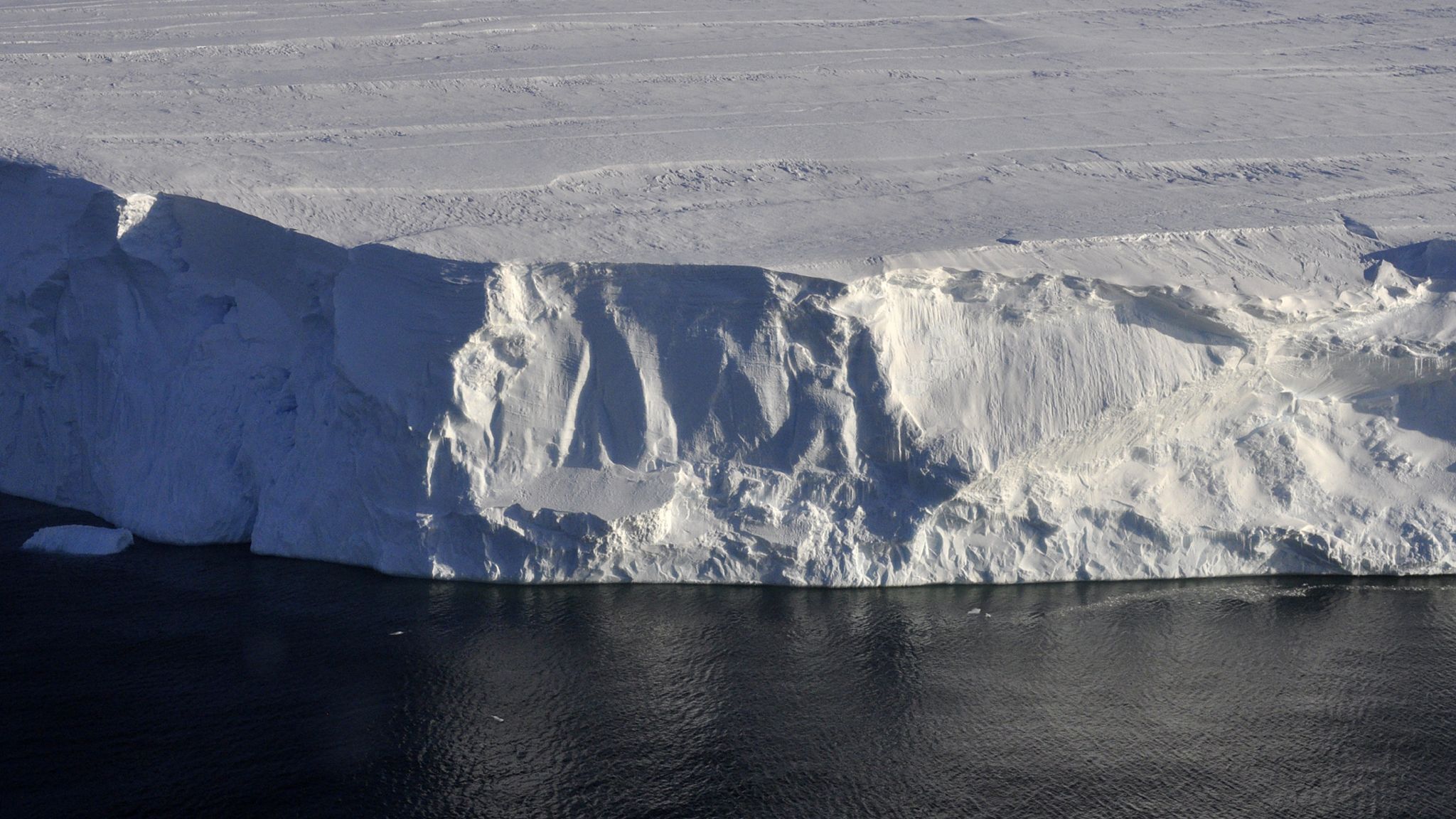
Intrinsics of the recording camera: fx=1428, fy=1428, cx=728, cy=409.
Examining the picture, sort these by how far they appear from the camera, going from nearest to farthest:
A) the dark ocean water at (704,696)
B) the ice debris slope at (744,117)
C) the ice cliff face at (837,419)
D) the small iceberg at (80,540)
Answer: the dark ocean water at (704,696) → the ice cliff face at (837,419) → the small iceberg at (80,540) → the ice debris slope at (744,117)

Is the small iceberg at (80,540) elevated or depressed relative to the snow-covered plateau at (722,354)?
depressed

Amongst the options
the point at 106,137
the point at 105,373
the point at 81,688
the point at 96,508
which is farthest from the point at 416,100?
the point at 81,688

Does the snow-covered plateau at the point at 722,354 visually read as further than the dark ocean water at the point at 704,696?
Yes

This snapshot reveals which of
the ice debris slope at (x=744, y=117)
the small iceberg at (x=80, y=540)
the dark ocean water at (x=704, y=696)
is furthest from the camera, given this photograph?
the ice debris slope at (x=744, y=117)

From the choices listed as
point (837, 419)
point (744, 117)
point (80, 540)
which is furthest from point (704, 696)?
point (744, 117)

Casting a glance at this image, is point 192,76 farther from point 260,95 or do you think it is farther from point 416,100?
point 416,100

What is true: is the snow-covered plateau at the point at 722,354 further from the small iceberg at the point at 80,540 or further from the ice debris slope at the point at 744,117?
the small iceberg at the point at 80,540

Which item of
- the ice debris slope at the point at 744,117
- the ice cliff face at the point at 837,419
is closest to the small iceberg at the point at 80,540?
the ice cliff face at the point at 837,419
